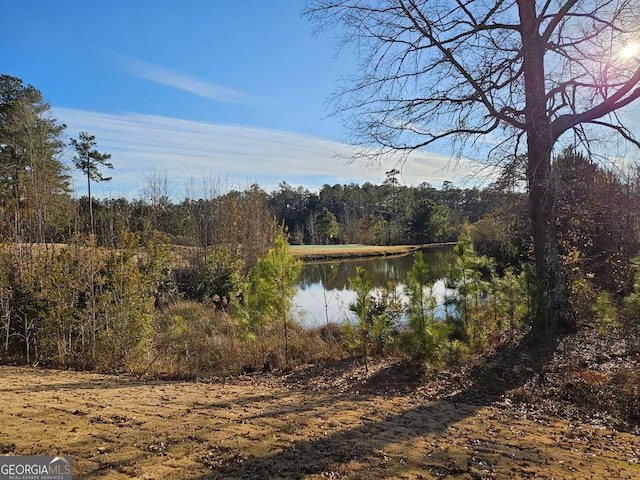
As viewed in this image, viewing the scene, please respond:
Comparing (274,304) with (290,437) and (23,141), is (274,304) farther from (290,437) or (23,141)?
(23,141)

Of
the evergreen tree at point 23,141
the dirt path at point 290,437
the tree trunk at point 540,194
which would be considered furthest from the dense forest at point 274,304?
the evergreen tree at point 23,141

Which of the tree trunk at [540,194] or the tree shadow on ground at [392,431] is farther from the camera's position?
the tree trunk at [540,194]

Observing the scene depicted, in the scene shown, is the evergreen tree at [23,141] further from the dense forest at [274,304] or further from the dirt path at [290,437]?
the dirt path at [290,437]

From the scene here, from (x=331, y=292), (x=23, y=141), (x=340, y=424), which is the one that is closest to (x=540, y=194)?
(x=340, y=424)

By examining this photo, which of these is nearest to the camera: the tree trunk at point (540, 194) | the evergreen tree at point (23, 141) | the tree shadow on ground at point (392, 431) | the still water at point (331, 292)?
the tree shadow on ground at point (392, 431)

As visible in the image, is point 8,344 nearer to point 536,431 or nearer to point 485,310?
point 536,431

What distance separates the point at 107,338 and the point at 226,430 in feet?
14.2

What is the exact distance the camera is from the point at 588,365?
5637 mm

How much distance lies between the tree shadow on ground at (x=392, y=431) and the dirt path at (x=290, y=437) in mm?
14

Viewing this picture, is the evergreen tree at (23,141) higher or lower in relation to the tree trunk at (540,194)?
higher

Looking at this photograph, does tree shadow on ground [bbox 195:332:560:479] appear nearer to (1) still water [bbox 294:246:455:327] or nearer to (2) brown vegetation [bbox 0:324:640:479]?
(2) brown vegetation [bbox 0:324:640:479]

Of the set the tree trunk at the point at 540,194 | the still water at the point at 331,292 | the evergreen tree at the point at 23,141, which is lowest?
the still water at the point at 331,292

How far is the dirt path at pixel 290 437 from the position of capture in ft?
9.11

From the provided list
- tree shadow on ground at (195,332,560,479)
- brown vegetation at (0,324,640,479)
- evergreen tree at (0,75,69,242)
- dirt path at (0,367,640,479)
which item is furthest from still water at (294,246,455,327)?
evergreen tree at (0,75,69,242)
